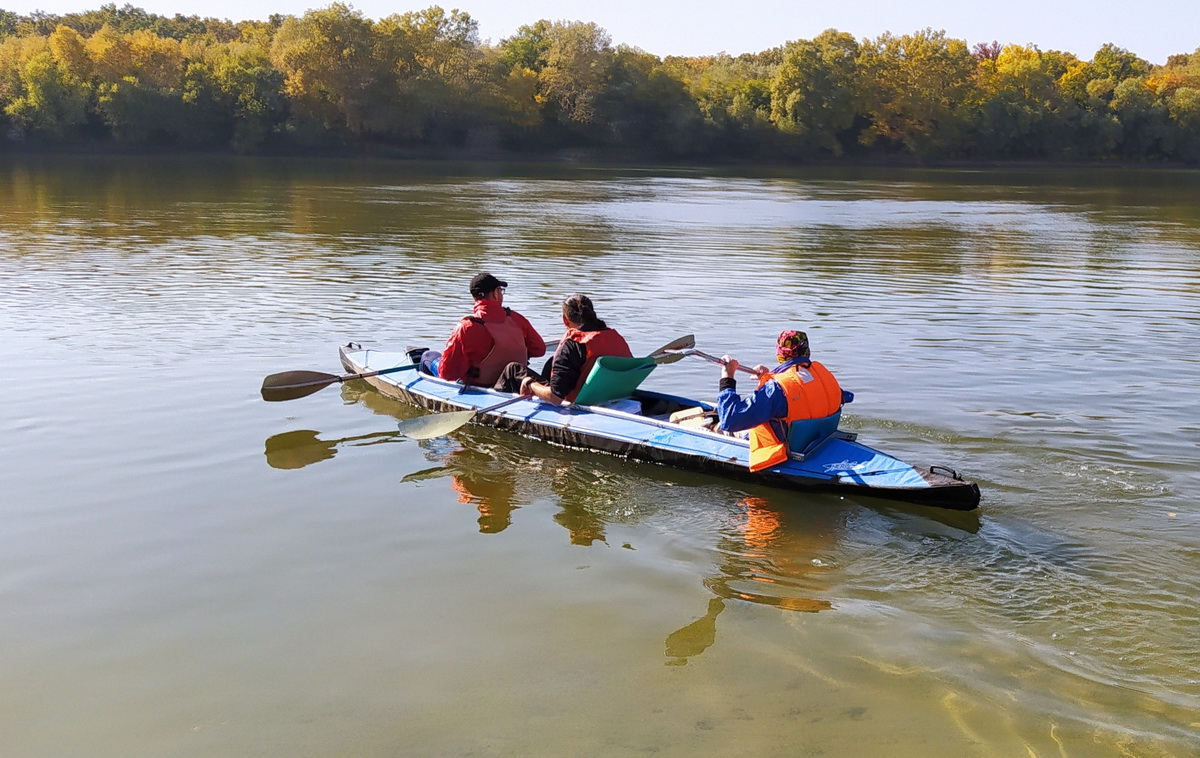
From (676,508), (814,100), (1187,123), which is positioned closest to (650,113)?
(814,100)

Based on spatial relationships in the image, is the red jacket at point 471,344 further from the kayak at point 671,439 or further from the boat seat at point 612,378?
the boat seat at point 612,378

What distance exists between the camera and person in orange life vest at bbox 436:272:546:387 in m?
10.2

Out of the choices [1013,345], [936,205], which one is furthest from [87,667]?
[936,205]

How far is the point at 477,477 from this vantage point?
28.3ft

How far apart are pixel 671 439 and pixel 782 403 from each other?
116 centimetres

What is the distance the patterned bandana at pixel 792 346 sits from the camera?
7645 millimetres

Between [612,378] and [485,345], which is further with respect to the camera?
[485,345]

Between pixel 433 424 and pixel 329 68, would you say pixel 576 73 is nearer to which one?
pixel 329 68

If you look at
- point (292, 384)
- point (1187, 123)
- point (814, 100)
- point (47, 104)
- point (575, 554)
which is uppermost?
point (814, 100)

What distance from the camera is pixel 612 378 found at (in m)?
9.36

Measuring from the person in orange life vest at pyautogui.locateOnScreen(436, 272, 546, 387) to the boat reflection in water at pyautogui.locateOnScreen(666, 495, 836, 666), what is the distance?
10.8 feet

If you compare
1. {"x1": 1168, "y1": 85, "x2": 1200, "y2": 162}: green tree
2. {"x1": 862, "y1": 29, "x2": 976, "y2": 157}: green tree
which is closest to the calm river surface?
{"x1": 862, "y1": 29, "x2": 976, "y2": 157}: green tree

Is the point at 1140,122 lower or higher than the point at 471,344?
higher

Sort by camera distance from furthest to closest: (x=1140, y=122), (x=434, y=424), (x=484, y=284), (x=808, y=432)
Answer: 1. (x=1140, y=122)
2. (x=484, y=284)
3. (x=434, y=424)
4. (x=808, y=432)
